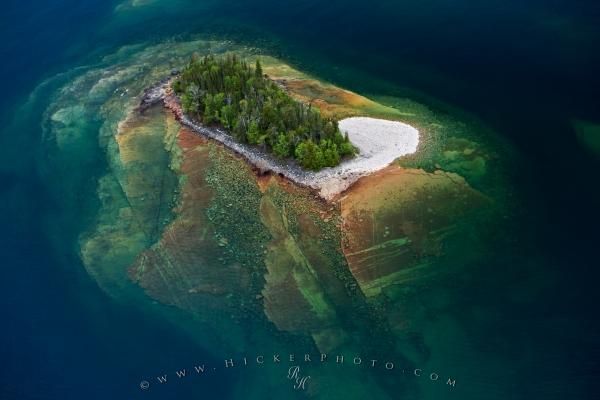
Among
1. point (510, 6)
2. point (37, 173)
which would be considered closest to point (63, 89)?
A: point (37, 173)

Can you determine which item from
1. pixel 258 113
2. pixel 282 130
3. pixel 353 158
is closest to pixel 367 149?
pixel 353 158

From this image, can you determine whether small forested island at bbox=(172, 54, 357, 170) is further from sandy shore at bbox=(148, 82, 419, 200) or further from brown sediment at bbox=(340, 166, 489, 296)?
brown sediment at bbox=(340, 166, 489, 296)

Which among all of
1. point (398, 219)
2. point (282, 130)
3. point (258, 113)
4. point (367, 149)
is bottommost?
point (398, 219)

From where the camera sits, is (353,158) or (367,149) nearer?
(353,158)
